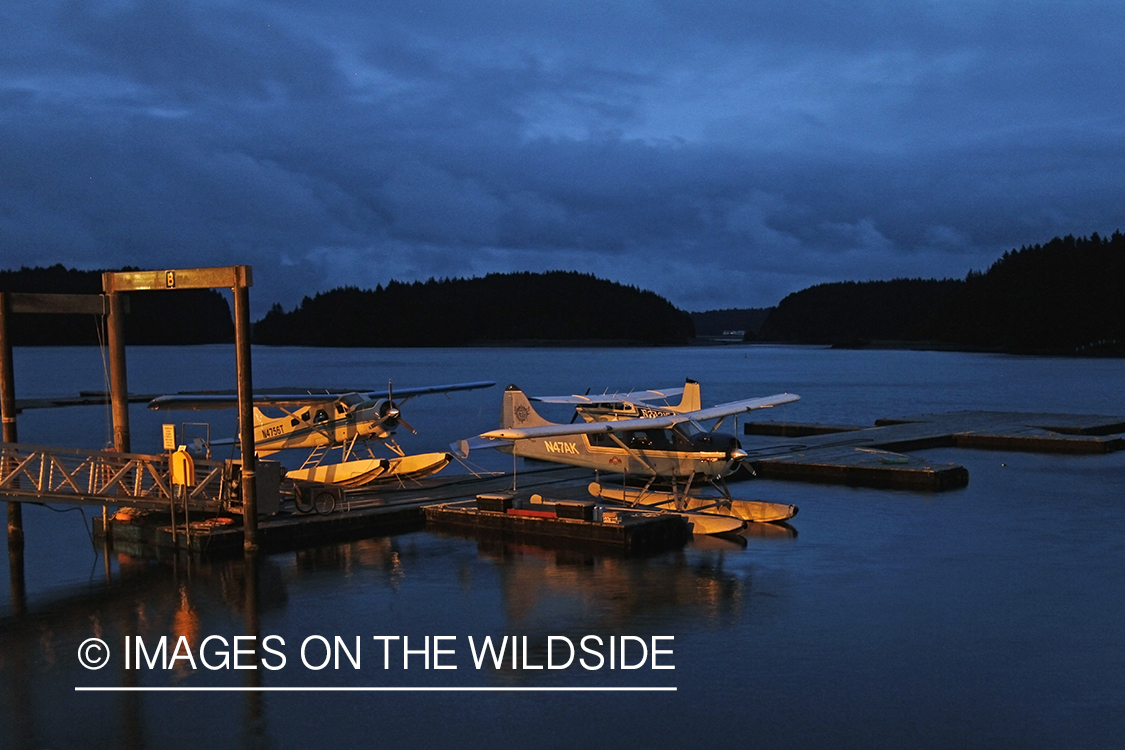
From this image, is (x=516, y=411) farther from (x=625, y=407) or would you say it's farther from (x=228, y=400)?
(x=228, y=400)

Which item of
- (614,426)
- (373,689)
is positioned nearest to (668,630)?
(373,689)

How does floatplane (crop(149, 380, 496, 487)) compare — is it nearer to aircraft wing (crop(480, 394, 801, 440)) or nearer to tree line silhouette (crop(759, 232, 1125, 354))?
aircraft wing (crop(480, 394, 801, 440))

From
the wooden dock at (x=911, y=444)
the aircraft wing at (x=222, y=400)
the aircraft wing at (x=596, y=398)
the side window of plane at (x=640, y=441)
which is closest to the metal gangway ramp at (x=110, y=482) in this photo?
the aircraft wing at (x=222, y=400)

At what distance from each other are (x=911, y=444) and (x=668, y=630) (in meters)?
19.0

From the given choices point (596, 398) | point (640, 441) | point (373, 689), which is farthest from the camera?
point (596, 398)

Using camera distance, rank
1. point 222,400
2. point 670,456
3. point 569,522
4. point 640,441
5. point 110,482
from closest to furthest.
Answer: point 110,482, point 569,522, point 670,456, point 640,441, point 222,400

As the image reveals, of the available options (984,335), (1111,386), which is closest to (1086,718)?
(1111,386)

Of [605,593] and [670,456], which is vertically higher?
[670,456]

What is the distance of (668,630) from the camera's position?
35.9 feet

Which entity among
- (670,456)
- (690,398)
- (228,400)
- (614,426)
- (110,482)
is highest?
(228,400)

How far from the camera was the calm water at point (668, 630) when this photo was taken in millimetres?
8359

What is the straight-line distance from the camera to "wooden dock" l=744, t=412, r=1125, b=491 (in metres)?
21.7

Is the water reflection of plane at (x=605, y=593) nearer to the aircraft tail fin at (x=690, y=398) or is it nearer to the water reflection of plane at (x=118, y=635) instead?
the water reflection of plane at (x=118, y=635)

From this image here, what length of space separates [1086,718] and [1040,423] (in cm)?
2626
